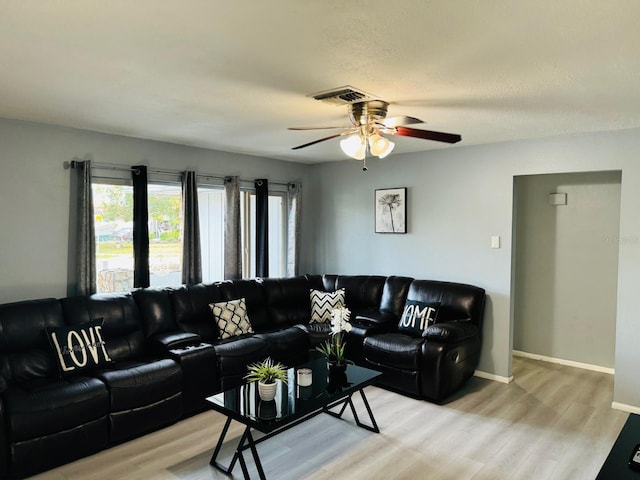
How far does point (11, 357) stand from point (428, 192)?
14.4 ft

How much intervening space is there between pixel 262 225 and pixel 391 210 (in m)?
1.68

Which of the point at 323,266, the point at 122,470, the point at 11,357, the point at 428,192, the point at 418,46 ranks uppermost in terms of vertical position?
the point at 418,46

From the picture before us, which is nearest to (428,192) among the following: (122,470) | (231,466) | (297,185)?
(297,185)

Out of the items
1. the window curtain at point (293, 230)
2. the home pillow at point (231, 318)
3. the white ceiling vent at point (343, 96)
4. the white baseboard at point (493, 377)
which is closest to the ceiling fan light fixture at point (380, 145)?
the white ceiling vent at point (343, 96)

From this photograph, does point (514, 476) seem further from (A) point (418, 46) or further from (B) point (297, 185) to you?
(B) point (297, 185)

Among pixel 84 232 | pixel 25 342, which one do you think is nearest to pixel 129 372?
pixel 25 342

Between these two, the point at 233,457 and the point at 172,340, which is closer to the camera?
the point at 233,457

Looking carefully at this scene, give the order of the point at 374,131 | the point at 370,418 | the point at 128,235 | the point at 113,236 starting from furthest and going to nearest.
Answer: the point at 128,235
the point at 113,236
the point at 370,418
the point at 374,131

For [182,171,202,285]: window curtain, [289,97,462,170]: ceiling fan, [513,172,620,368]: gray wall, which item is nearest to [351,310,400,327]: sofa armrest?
[513,172,620,368]: gray wall

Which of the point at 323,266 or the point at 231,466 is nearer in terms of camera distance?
the point at 231,466

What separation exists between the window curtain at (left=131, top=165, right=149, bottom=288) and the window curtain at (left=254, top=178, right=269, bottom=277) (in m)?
1.55

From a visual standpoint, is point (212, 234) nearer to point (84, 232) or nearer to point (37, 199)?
point (84, 232)

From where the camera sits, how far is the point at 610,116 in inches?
138

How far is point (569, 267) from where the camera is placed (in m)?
5.16
